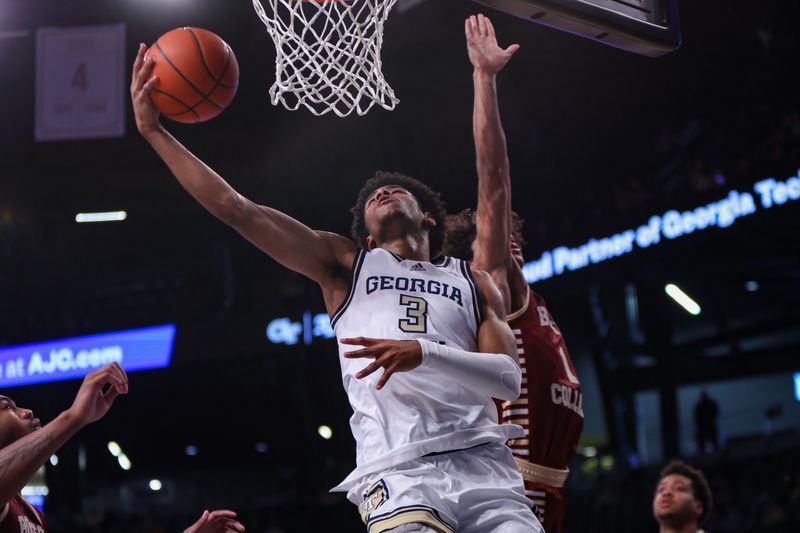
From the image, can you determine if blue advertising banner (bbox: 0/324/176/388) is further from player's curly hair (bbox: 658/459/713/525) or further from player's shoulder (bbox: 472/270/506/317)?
player's shoulder (bbox: 472/270/506/317)

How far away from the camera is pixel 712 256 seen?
38.5ft


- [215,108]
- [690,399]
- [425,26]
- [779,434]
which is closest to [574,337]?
[690,399]

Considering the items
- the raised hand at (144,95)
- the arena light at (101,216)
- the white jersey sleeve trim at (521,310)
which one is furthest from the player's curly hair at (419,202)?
the arena light at (101,216)

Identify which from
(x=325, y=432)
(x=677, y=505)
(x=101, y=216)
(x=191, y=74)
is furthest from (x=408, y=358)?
(x=101, y=216)

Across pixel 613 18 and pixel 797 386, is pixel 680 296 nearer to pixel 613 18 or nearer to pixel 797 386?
pixel 797 386

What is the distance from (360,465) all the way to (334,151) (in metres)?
12.0

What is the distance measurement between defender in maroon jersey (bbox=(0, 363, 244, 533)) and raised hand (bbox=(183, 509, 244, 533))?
55cm

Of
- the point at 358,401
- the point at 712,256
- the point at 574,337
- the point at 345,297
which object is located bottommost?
the point at 358,401

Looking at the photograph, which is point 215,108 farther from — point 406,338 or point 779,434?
point 779,434

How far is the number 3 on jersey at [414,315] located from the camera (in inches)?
119

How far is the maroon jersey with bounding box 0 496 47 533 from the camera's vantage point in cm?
313

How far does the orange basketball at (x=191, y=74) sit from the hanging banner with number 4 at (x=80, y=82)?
6.63 metres

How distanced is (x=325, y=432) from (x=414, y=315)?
1212 cm

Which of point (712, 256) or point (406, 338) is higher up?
point (712, 256)
